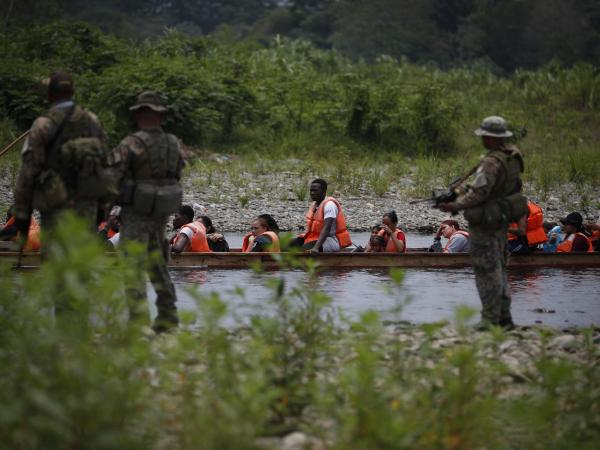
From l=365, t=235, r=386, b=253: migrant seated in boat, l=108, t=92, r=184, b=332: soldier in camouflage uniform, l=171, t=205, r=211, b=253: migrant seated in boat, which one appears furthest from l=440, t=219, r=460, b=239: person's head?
l=108, t=92, r=184, b=332: soldier in camouflage uniform

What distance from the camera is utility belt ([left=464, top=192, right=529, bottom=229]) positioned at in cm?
965

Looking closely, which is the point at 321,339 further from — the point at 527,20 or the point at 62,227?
the point at 527,20

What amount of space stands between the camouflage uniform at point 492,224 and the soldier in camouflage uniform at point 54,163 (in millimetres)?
3313

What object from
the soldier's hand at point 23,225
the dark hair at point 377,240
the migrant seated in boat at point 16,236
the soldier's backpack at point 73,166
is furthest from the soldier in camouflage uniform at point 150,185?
the dark hair at point 377,240

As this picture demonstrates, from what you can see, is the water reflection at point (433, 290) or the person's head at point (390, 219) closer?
the water reflection at point (433, 290)

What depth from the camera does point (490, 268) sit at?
9711 millimetres

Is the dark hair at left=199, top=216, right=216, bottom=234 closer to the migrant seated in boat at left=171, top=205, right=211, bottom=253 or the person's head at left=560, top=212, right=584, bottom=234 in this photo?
the migrant seated in boat at left=171, top=205, right=211, bottom=253

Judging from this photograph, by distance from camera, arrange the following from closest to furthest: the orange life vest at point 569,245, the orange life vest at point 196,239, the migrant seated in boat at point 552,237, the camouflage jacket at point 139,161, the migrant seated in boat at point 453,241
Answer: the camouflage jacket at point 139,161, the orange life vest at point 196,239, the migrant seated in boat at point 453,241, the orange life vest at point 569,245, the migrant seated in boat at point 552,237

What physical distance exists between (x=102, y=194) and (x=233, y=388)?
10.3ft

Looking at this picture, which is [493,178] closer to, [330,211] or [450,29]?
[330,211]

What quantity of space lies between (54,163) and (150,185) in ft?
2.76

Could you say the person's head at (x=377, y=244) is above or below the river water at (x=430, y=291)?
above

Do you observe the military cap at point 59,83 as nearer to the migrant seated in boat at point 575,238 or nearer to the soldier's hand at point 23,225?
the soldier's hand at point 23,225

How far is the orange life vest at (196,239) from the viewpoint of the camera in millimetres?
14219
